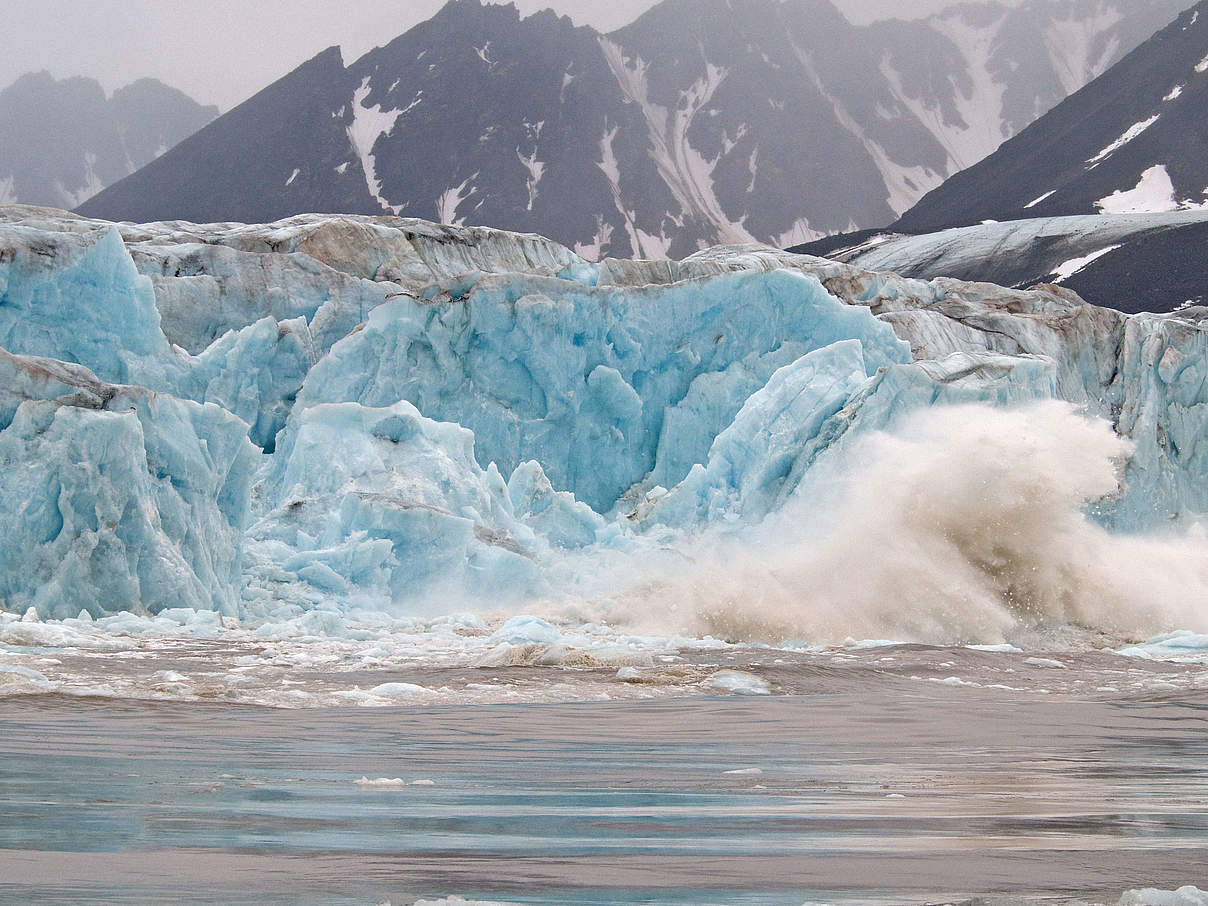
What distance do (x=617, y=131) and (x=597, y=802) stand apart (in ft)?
328

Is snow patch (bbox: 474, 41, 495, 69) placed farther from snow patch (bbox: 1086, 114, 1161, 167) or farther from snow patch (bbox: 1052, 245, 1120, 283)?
snow patch (bbox: 1052, 245, 1120, 283)

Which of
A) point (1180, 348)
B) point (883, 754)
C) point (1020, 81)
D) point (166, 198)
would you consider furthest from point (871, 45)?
point (883, 754)

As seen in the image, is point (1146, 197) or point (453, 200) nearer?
point (1146, 197)

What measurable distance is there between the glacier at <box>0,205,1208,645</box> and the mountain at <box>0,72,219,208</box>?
326 feet

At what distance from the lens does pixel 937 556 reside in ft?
48.7

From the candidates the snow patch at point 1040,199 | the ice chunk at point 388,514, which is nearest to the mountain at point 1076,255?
the snow patch at point 1040,199

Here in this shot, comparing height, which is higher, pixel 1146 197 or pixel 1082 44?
pixel 1082 44

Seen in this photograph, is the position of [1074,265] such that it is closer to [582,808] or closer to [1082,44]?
[582,808]

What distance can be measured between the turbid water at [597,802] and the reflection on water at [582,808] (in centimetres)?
1

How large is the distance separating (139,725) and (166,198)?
281 ft

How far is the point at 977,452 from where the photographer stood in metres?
15.3

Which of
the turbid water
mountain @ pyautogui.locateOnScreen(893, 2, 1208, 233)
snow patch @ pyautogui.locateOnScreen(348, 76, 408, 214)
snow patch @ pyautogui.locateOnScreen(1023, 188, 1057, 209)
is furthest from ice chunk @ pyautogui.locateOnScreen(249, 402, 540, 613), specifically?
snow patch @ pyautogui.locateOnScreen(348, 76, 408, 214)

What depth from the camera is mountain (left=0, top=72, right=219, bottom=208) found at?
116 metres

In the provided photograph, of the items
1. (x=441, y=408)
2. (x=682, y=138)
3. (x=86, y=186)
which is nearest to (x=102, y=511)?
(x=441, y=408)
